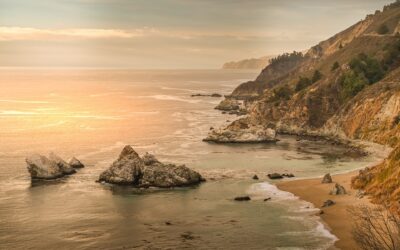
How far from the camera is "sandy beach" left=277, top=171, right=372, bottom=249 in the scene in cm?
5994

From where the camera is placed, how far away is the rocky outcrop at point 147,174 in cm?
8475

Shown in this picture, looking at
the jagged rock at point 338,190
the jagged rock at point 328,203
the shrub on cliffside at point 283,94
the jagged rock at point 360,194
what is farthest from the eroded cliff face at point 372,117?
the jagged rock at point 328,203

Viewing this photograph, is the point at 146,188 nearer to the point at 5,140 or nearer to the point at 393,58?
the point at 5,140

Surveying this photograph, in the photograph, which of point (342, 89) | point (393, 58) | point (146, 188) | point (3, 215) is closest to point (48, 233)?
Result: point (3, 215)

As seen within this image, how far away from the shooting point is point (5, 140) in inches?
5212

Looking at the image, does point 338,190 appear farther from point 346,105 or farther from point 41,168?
point 346,105

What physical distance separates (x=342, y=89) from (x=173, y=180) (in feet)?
289

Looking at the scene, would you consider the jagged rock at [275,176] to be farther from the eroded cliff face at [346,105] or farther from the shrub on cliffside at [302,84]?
the shrub on cliffside at [302,84]

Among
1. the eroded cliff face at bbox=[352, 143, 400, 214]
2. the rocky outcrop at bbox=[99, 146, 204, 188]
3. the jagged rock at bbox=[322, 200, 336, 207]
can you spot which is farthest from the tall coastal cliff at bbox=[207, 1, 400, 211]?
the jagged rock at bbox=[322, 200, 336, 207]

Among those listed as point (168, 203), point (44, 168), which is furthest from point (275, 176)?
point (44, 168)

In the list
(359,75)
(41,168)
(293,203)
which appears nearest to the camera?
(293,203)

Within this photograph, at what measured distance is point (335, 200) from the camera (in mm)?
73250

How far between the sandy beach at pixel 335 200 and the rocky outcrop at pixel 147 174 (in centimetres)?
1573

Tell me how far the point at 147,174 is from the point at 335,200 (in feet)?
100
